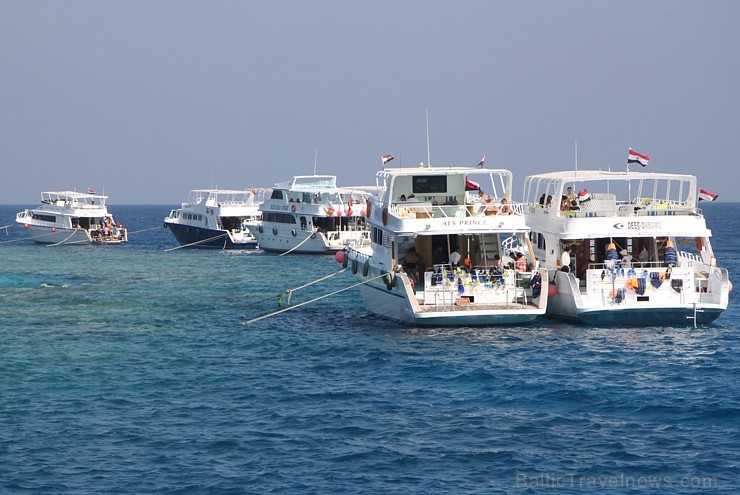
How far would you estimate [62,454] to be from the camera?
18.9m

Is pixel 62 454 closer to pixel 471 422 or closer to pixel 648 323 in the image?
pixel 471 422

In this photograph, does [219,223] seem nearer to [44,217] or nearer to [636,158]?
[44,217]

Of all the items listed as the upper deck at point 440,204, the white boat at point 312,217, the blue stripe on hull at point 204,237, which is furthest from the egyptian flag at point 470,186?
the blue stripe on hull at point 204,237

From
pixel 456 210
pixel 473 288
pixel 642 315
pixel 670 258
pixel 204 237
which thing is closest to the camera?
pixel 473 288

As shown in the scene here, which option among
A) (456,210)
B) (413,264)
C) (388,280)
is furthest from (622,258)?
(388,280)

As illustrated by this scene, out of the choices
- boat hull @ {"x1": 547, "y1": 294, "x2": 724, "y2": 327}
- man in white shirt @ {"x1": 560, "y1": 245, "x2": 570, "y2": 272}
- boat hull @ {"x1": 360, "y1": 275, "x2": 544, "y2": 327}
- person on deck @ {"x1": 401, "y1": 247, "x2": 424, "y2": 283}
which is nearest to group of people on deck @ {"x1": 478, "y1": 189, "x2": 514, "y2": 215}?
man in white shirt @ {"x1": 560, "y1": 245, "x2": 570, "y2": 272}

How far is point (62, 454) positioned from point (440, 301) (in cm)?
1460

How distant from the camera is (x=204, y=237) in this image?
Answer: 271 feet

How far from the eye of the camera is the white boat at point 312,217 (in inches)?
2729

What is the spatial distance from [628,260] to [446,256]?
628 cm

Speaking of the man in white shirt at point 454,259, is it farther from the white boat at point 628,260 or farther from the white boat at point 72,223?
the white boat at point 72,223

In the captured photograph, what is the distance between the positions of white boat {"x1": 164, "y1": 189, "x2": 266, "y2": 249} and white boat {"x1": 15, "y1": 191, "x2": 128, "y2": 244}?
6.25m

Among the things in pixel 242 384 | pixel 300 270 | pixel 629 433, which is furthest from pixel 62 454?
pixel 300 270

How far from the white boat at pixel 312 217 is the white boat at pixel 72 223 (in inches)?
769
